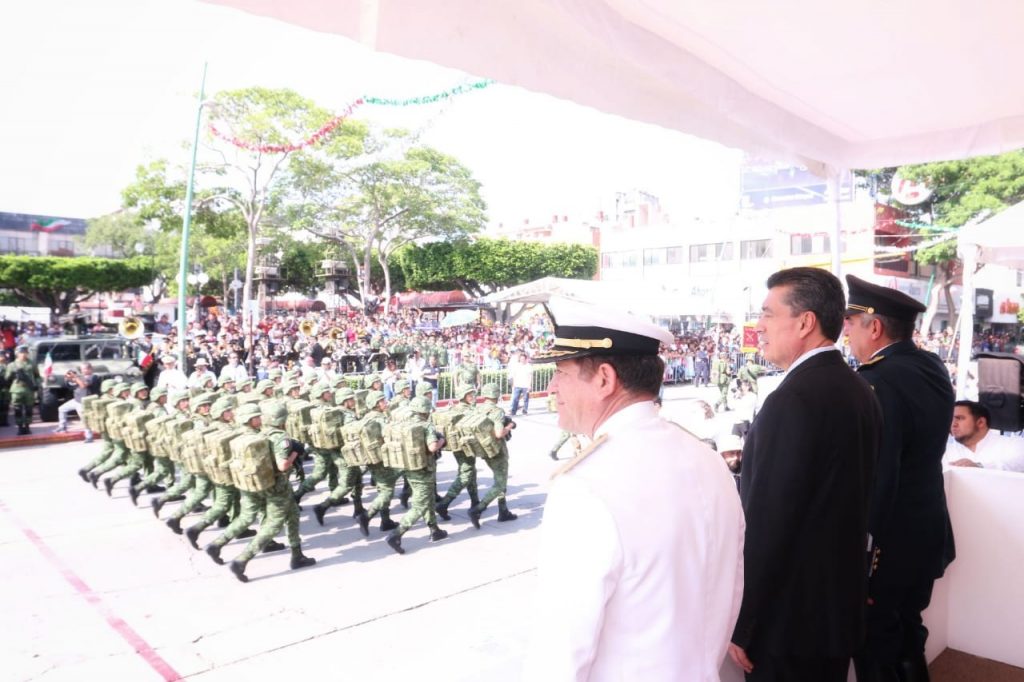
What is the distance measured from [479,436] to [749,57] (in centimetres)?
531

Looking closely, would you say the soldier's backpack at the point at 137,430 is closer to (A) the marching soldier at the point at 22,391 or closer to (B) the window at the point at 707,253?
(A) the marching soldier at the point at 22,391

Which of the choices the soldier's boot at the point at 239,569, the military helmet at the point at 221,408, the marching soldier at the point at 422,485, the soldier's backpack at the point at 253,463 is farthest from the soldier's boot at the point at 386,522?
the military helmet at the point at 221,408

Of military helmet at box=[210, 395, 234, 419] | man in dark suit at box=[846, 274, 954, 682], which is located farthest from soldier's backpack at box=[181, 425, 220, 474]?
man in dark suit at box=[846, 274, 954, 682]

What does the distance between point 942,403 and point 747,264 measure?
135 feet

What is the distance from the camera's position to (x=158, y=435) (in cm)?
776

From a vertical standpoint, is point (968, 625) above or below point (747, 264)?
below

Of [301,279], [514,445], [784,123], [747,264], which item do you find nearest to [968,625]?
[784,123]

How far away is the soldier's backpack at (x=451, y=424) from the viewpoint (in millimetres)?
7621

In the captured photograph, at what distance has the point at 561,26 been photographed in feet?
7.81

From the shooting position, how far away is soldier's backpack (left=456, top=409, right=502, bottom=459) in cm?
743

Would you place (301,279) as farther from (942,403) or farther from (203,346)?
(942,403)

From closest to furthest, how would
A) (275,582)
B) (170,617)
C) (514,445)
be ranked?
(170,617)
(275,582)
(514,445)

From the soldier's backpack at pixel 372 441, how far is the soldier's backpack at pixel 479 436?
965mm

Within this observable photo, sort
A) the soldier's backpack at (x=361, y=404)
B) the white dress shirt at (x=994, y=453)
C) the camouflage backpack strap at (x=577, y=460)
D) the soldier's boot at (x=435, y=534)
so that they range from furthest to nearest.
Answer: the soldier's backpack at (x=361, y=404) < the soldier's boot at (x=435, y=534) < the white dress shirt at (x=994, y=453) < the camouflage backpack strap at (x=577, y=460)
